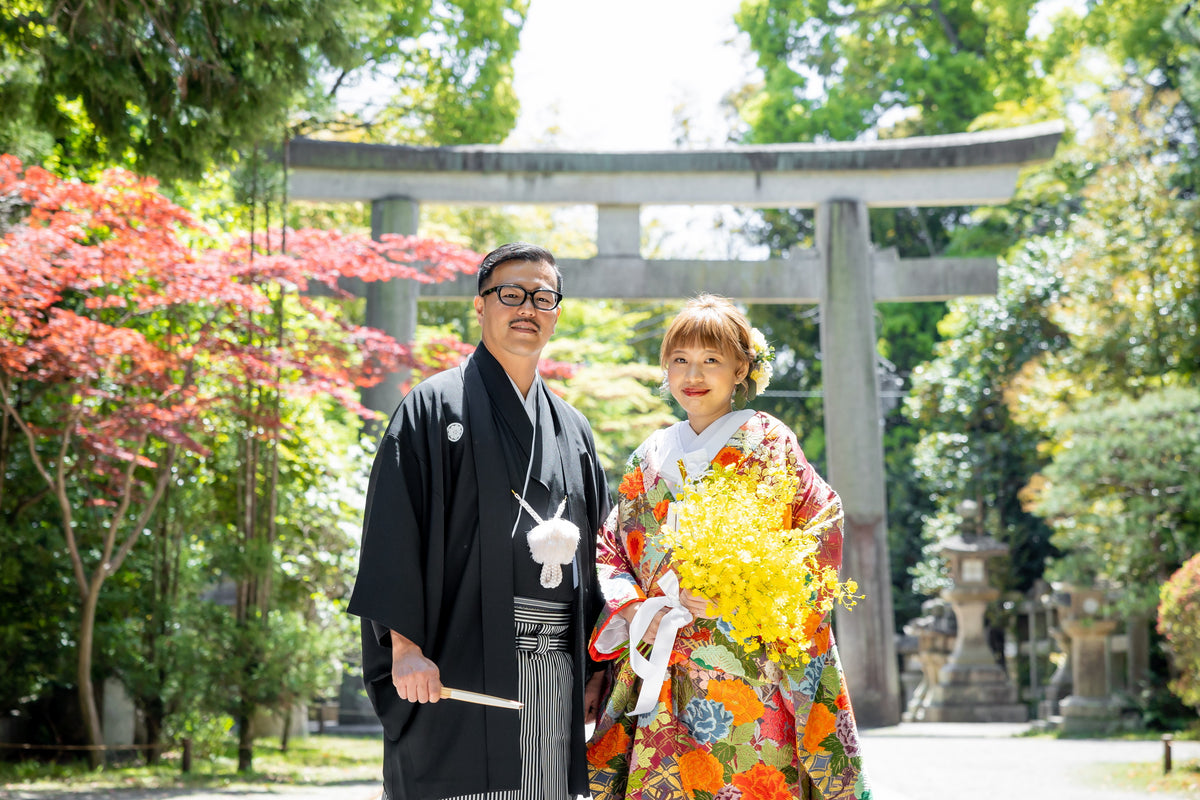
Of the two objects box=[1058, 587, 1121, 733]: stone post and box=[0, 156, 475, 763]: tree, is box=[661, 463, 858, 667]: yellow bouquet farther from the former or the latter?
box=[1058, 587, 1121, 733]: stone post

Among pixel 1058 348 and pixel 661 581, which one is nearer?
pixel 661 581

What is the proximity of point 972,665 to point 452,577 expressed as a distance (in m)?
12.4

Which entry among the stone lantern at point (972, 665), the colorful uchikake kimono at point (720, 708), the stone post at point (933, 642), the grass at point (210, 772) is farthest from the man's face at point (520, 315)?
the stone post at point (933, 642)

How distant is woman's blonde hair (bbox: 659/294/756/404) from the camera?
2.83 m

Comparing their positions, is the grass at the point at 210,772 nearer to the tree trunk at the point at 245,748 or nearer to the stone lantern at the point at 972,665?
the tree trunk at the point at 245,748

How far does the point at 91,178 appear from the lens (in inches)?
307

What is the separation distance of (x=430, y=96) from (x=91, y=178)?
7.33 meters

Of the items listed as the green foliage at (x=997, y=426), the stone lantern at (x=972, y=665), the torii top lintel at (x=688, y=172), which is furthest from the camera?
the green foliage at (x=997, y=426)

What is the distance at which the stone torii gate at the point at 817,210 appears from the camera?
10.4 meters

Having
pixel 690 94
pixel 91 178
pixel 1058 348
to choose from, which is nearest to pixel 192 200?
pixel 91 178

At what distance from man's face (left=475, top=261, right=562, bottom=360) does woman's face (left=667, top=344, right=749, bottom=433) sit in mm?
347

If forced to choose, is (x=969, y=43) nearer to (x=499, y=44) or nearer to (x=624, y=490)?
(x=499, y=44)

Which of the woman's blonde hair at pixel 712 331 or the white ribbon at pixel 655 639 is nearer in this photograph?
the white ribbon at pixel 655 639

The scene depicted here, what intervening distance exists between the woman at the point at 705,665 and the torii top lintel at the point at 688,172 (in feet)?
26.0
